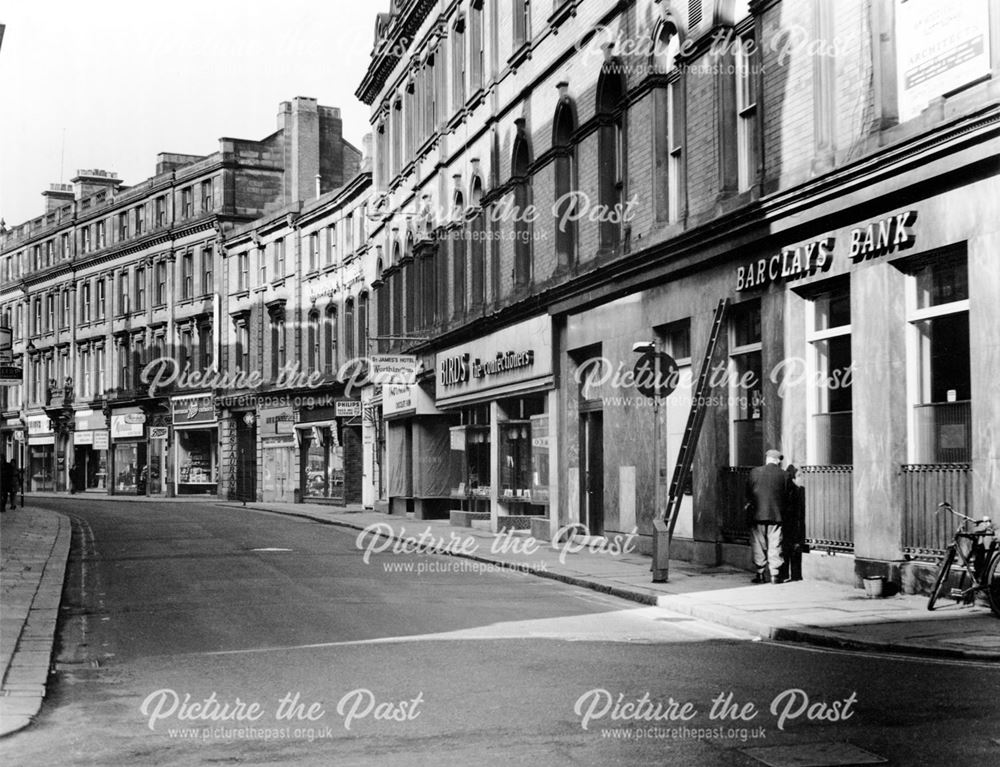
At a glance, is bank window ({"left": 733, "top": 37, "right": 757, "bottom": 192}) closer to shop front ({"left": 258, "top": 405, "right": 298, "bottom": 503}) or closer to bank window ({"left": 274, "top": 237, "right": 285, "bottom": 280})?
shop front ({"left": 258, "top": 405, "right": 298, "bottom": 503})

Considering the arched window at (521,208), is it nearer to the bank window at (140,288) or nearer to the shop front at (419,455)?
the shop front at (419,455)

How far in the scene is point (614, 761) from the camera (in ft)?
22.9

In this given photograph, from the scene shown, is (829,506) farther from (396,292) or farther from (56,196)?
(56,196)

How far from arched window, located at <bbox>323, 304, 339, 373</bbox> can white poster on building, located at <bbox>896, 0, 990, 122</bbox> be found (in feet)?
112

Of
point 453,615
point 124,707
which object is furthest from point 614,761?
point 453,615

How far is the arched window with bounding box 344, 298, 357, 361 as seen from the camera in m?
45.8

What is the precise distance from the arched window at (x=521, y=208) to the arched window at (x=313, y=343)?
2227 centimetres

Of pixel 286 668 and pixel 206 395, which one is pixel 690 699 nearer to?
pixel 286 668

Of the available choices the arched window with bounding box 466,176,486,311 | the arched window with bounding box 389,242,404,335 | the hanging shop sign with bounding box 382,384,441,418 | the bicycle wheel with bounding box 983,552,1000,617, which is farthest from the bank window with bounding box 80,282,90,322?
the bicycle wheel with bounding box 983,552,1000,617

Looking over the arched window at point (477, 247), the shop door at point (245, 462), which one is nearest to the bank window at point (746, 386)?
the arched window at point (477, 247)

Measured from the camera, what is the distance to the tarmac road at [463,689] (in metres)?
7.37

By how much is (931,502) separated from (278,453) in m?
40.4

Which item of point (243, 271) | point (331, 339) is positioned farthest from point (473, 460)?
point (243, 271)

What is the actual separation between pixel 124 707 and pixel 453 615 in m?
5.15
